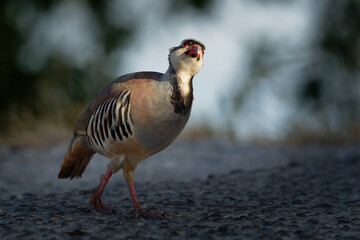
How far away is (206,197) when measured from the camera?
4.80m

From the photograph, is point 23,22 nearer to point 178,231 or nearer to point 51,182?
point 51,182

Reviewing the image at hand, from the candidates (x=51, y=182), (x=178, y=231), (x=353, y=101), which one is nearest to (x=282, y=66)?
(x=353, y=101)

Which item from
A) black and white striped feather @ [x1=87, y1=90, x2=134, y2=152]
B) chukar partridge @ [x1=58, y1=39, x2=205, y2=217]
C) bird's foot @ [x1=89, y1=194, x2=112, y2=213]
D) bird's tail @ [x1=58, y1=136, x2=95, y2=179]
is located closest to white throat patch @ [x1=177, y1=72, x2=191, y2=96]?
chukar partridge @ [x1=58, y1=39, x2=205, y2=217]

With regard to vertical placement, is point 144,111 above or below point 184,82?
below

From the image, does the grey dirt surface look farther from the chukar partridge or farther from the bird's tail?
the chukar partridge

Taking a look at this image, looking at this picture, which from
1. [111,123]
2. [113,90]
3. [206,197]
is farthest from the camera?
[206,197]

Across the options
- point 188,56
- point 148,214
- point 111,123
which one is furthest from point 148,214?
point 188,56

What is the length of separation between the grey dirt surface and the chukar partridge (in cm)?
45

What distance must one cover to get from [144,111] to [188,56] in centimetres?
Answer: 50

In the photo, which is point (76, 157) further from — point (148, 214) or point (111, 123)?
point (148, 214)

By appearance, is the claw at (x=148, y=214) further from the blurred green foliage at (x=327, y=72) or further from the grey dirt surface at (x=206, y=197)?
the blurred green foliage at (x=327, y=72)

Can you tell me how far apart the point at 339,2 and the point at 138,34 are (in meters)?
4.27

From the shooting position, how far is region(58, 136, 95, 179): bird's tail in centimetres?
438

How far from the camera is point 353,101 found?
9242mm
